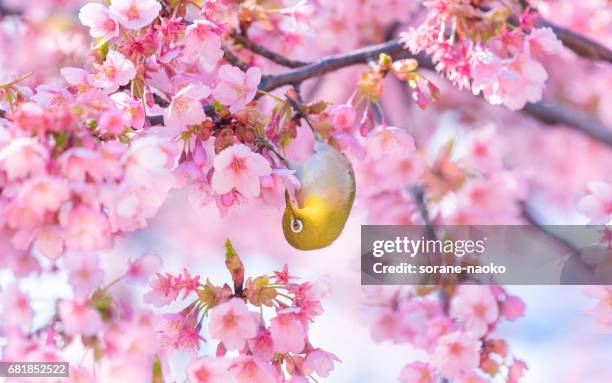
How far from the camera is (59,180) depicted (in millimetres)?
802

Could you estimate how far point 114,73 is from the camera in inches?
39.9

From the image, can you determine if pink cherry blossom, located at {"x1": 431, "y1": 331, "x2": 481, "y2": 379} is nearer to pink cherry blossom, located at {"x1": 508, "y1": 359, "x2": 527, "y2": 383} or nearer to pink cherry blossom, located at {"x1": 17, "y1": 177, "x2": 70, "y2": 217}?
pink cherry blossom, located at {"x1": 508, "y1": 359, "x2": 527, "y2": 383}

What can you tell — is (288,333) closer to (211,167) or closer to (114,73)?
(211,167)

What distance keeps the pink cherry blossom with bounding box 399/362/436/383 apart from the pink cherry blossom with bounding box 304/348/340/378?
0.92ft

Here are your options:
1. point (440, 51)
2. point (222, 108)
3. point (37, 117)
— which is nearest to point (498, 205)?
point (440, 51)

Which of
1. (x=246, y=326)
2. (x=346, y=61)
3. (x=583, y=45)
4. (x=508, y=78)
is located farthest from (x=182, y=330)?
(x=583, y=45)

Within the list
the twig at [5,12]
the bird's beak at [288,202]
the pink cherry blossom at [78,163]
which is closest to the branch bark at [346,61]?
the bird's beak at [288,202]

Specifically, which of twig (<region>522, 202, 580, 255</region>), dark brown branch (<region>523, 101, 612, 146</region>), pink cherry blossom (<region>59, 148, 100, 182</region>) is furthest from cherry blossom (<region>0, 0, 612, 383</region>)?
dark brown branch (<region>523, 101, 612, 146</region>)

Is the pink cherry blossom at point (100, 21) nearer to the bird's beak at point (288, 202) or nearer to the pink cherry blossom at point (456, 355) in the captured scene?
the bird's beak at point (288, 202)

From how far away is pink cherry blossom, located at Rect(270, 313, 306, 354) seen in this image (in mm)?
1007

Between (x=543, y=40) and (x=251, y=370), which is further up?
(x=543, y=40)

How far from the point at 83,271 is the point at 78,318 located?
0.30 ft

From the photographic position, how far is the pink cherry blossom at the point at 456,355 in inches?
48.9

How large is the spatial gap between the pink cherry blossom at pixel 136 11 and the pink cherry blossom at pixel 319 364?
54 centimetres
